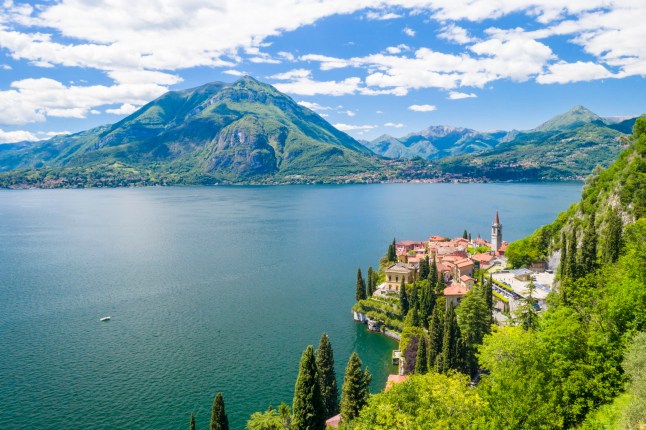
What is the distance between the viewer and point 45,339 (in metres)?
67.6

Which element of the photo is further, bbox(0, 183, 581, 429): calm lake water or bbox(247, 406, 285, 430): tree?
bbox(0, 183, 581, 429): calm lake water

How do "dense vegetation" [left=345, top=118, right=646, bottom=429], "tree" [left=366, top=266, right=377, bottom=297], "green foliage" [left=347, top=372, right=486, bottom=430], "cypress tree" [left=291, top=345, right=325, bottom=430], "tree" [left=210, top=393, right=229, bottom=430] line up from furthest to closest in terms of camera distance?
"tree" [left=366, top=266, right=377, bottom=297], "tree" [left=210, top=393, right=229, bottom=430], "cypress tree" [left=291, top=345, right=325, bottom=430], "green foliage" [left=347, top=372, right=486, bottom=430], "dense vegetation" [left=345, top=118, right=646, bottom=429]

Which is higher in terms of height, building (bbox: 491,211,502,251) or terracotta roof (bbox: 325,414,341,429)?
building (bbox: 491,211,502,251)

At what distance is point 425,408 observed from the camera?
2622 cm

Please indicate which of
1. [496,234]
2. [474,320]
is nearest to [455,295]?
[474,320]

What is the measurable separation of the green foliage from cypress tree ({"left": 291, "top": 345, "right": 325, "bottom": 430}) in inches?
258

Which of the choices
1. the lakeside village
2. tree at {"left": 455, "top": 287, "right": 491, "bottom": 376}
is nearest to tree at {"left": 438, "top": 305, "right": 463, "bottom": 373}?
the lakeside village

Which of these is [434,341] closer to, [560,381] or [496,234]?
[560,381]

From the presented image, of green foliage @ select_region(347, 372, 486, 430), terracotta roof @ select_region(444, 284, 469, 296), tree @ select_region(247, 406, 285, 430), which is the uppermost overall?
green foliage @ select_region(347, 372, 486, 430)

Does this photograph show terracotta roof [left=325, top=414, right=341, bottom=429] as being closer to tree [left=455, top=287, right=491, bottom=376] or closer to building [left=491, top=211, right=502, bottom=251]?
tree [left=455, top=287, right=491, bottom=376]

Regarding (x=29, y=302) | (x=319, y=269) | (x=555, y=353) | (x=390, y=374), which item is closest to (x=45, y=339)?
(x=29, y=302)

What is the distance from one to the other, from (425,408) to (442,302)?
47.3 meters

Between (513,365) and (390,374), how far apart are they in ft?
91.5

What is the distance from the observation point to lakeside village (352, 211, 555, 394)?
5175cm
